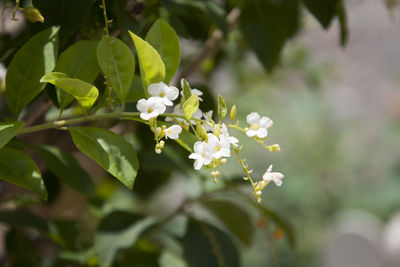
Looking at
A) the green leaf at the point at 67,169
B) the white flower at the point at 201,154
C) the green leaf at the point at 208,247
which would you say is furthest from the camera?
the green leaf at the point at 208,247

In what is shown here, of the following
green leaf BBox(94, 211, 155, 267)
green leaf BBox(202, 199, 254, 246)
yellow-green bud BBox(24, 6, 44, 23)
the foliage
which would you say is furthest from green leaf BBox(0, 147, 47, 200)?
green leaf BBox(202, 199, 254, 246)

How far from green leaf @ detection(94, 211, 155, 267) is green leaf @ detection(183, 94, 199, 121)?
293 mm

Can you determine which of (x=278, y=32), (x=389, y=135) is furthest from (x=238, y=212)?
(x=389, y=135)

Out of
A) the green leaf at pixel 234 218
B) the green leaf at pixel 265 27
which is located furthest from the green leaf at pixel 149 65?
the green leaf at pixel 234 218

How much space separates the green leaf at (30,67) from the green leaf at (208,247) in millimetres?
299

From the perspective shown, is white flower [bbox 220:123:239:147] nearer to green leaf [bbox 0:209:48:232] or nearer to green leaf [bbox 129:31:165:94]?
green leaf [bbox 129:31:165:94]

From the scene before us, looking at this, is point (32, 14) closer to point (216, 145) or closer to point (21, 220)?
point (216, 145)

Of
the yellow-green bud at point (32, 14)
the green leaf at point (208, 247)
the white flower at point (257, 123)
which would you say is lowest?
the green leaf at point (208, 247)

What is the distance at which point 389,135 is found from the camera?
293 centimetres

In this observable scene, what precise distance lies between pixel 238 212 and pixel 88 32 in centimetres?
36

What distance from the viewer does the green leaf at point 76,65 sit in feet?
1.24

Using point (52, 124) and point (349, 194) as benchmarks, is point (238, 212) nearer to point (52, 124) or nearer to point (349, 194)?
point (52, 124)

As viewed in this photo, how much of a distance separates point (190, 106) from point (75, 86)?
85 mm

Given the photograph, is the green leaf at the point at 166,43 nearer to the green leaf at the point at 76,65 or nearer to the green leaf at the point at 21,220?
the green leaf at the point at 76,65
